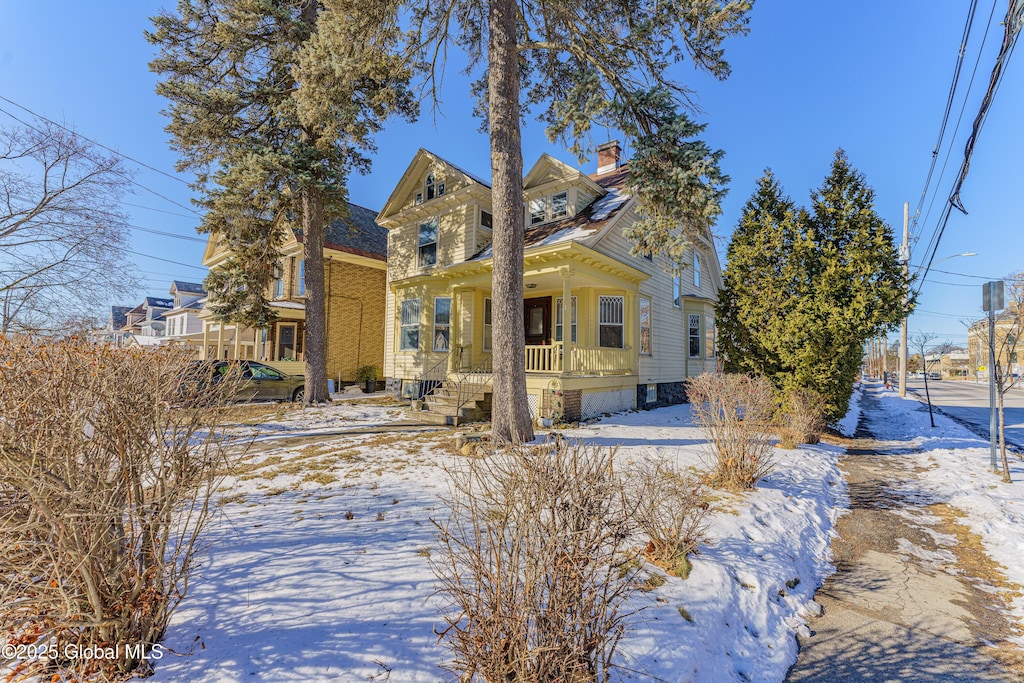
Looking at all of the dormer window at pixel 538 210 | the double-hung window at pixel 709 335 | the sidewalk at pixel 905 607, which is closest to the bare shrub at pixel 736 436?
the sidewalk at pixel 905 607

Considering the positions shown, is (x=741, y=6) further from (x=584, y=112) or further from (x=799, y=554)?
(x=799, y=554)

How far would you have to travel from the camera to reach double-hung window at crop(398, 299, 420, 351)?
15.5 metres

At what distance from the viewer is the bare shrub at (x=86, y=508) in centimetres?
208

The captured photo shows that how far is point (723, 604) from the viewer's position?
3324mm

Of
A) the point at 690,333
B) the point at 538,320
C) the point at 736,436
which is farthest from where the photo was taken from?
the point at 690,333

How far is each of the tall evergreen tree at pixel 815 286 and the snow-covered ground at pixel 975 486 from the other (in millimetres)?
2037

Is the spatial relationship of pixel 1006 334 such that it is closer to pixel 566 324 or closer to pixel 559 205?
pixel 566 324

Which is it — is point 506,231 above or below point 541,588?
above

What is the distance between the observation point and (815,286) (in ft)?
31.5

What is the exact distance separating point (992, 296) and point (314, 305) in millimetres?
16550

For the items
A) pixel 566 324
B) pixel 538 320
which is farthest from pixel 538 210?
pixel 566 324

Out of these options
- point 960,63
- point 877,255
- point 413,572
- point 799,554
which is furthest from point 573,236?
point 413,572

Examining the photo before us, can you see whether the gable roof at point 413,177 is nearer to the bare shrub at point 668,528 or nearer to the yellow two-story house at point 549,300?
the yellow two-story house at point 549,300

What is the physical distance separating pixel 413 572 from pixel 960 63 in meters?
11.4
